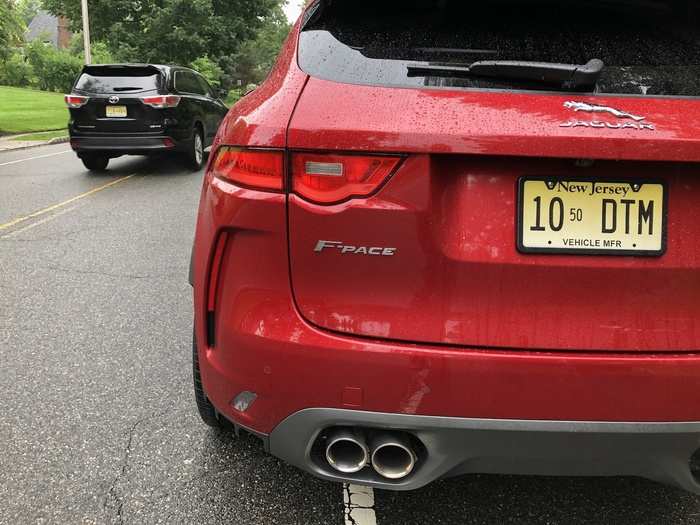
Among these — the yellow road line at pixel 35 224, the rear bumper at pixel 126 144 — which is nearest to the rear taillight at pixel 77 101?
the rear bumper at pixel 126 144

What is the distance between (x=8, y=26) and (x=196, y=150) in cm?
934

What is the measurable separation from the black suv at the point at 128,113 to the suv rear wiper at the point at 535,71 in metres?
8.91

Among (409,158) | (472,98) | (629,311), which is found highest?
(472,98)

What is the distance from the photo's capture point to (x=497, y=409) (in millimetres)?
1570

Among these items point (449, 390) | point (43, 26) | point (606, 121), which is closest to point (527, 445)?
point (449, 390)

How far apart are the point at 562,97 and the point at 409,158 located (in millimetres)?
419

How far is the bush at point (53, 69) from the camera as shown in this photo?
4384 centimetres

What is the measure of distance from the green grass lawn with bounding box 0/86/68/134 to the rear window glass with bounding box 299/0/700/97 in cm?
1893

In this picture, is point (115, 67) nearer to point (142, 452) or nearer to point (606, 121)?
point (142, 452)

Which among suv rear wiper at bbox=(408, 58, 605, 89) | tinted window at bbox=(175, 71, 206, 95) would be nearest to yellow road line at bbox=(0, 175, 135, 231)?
tinted window at bbox=(175, 71, 206, 95)

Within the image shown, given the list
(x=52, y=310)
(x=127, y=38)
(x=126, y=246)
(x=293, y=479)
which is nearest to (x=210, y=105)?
(x=126, y=246)

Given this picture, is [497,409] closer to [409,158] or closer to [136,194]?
[409,158]

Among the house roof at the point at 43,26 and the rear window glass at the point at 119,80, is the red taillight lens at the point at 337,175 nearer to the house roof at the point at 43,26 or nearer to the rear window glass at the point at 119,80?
the rear window glass at the point at 119,80

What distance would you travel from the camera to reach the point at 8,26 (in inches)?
645
